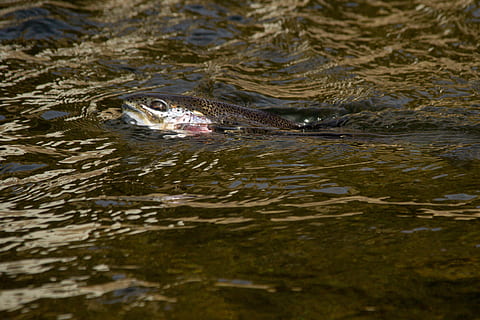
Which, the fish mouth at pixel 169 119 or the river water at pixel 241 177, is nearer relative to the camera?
the river water at pixel 241 177

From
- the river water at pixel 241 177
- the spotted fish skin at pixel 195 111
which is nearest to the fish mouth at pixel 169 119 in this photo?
the spotted fish skin at pixel 195 111

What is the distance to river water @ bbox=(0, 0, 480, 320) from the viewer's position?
10.1 ft

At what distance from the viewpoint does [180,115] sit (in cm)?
637

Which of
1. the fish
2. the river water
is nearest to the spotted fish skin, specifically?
the fish

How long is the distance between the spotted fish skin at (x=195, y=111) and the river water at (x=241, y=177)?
0.77ft

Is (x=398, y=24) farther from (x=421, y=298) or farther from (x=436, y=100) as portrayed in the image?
(x=421, y=298)

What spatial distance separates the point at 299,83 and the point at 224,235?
17.3 feet

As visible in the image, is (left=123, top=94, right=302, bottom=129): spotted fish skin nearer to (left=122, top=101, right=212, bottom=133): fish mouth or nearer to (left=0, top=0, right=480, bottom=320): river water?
(left=122, top=101, right=212, bottom=133): fish mouth

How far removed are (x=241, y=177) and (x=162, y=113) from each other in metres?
1.79

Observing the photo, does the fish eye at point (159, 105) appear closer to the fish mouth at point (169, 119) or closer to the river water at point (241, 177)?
the fish mouth at point (169, 119)

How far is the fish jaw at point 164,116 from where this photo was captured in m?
6.35

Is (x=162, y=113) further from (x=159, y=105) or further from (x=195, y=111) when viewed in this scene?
(x=195, y=111)

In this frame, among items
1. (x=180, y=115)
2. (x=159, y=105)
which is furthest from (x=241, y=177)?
(x=159, y=105)

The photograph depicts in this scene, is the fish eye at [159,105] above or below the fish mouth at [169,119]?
above
